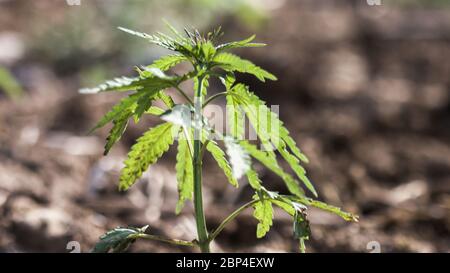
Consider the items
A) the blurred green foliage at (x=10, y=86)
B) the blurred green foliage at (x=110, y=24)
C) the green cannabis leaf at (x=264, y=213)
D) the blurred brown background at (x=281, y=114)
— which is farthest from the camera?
the blurred green foliage at (x=110, y=24)

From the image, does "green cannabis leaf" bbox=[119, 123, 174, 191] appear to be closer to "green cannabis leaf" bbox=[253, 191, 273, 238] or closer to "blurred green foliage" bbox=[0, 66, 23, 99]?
"green cannabis leaf" bbox=[253, 191, 273, 238]

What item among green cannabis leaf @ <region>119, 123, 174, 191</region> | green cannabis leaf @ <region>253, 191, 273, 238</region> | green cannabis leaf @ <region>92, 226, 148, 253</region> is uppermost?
green cannabis leaf @ <region>119, 123, 174, 191</region>

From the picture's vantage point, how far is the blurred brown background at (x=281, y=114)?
2584mm

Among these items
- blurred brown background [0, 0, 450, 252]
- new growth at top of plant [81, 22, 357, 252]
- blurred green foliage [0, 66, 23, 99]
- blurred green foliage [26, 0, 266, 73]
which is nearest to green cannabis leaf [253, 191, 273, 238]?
new growth at top of plant [81, 22, 357, 252]

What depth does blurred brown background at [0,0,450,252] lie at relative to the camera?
8.48 feet

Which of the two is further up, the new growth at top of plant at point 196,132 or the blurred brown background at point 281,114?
the blurred brown background at point 281,114

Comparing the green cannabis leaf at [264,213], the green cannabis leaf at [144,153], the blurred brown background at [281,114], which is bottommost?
the green cannabis leaf at [264,213]

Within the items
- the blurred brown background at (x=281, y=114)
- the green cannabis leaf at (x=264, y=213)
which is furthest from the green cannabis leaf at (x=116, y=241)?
the blurred brown background at (x=281, y=114)

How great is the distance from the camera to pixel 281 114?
4.21 m

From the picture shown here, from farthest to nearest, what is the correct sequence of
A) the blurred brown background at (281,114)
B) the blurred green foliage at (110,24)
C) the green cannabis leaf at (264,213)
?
the blurred green foliage at (110,24)
the blurred brown background at (281,114)
the green cannabis leaf at (264,213)

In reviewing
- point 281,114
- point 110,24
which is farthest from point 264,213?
point 110,24

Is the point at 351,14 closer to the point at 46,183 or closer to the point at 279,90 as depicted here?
the point at 279,90

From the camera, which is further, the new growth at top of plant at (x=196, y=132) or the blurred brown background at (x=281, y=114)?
the blurred brown background at (x=281, y=114)

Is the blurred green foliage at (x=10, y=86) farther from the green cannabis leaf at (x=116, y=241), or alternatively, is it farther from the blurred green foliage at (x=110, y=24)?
the green cannabis leaf at (x=116, y=241)
